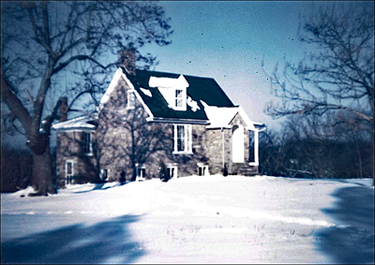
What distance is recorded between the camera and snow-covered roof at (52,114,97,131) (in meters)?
4.43

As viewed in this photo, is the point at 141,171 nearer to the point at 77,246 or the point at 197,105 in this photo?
the point at 197,105

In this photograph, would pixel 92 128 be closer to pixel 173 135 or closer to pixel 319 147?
pixel 173 135

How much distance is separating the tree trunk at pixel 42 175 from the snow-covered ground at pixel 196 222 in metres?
0.12

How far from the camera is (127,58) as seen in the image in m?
4.57

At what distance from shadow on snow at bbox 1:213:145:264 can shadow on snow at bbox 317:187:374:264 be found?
2.05m

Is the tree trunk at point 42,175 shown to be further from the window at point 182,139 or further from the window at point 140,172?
the window at point 182,139

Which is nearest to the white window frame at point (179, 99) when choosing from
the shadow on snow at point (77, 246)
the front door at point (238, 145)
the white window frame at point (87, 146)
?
the front door at point (238, 145)

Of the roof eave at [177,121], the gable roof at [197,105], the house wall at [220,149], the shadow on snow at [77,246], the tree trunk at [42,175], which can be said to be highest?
the gable roof at [197,105]

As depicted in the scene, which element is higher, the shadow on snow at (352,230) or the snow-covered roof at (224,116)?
the snow-covered roof at (224,116)

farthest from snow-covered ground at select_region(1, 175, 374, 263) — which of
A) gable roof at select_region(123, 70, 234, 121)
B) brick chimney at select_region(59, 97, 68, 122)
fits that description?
brick chimney at select_region(59, 97, 68, 122)

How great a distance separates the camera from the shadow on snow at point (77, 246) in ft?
11.9

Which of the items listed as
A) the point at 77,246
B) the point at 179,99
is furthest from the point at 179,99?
the point at 77,246

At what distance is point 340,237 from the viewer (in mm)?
4246

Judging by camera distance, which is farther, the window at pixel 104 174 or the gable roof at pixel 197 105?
the window at pixel 104 174
